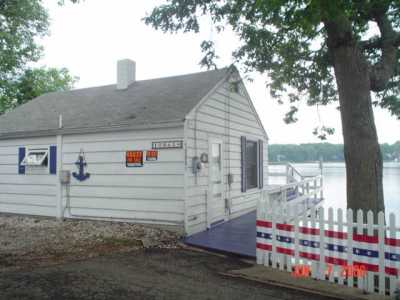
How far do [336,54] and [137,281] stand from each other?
4.91 metres

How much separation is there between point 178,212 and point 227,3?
527cm

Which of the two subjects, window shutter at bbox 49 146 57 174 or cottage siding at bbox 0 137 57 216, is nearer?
window shutter at bbox 49 146 57 174

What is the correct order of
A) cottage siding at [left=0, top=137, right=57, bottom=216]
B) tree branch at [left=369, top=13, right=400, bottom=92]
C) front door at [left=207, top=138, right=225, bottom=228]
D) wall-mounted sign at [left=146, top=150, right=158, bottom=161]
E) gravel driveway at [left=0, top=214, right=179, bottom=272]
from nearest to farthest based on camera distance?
tree branch at [left=369, top=13, right=400, bottom=92] < gravel driveway at [left=0, top=214, right=179, bottom=272] < wall-mounted sign at [left=146, top=150, right=158, bottom=161] < front door at [left=207, top=138, right=225, bottom=228] < cottage siding at [left=0, top=137, right=57, bottom=216]

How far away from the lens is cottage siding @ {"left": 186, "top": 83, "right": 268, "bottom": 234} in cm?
780

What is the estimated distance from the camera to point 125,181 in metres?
8.41

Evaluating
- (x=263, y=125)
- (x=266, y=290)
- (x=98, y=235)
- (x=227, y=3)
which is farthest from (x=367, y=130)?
(x=263, y=125)

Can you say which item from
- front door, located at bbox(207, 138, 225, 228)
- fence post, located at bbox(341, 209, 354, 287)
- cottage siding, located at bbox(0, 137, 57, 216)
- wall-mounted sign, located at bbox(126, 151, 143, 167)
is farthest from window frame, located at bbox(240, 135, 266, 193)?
fence post, located at bbox(341, 209, 354, 287)

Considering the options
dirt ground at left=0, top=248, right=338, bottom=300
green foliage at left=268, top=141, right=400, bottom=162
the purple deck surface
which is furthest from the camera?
green foliage at left=268, top=141, right=400, bottom=162

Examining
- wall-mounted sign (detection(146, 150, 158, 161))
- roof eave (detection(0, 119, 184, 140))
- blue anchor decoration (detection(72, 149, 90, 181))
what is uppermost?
roof eave (detection(0, 119, 184, 140))

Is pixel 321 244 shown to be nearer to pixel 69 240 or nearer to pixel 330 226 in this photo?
pixel 330 226

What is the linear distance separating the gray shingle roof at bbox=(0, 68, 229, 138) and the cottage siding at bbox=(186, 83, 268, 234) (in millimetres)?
461

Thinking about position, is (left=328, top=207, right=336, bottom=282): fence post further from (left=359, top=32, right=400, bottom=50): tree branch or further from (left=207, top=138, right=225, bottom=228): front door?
(left=207, top=138, right=225, bottom=228): front door
